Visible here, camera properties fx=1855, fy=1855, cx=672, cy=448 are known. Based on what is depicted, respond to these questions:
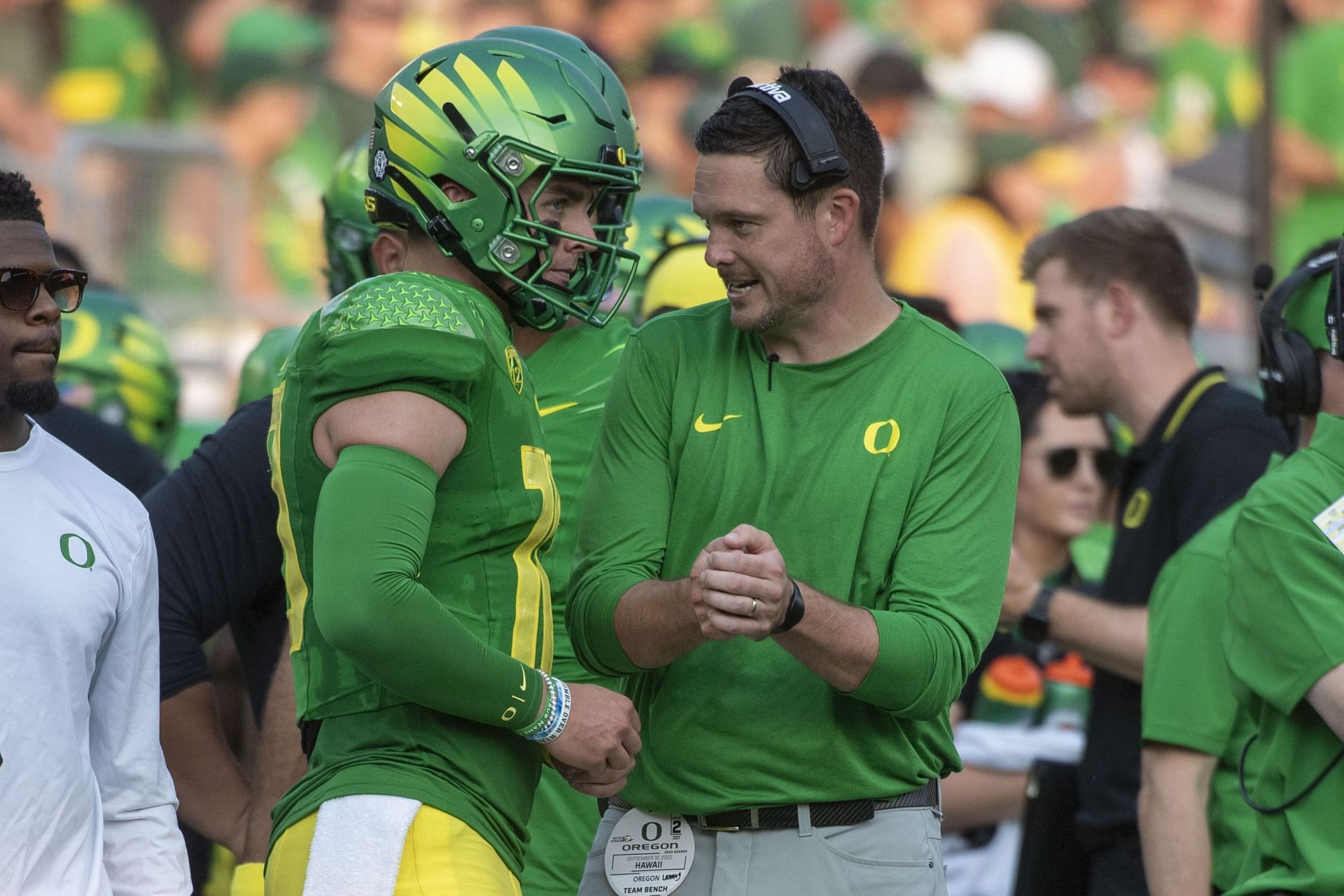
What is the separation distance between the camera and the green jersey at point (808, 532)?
2.96m

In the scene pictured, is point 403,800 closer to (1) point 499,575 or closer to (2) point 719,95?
(1) point 499,575

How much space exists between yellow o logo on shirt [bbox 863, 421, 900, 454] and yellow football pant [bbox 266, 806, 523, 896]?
2.89ft

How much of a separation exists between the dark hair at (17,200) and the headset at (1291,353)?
2325mm

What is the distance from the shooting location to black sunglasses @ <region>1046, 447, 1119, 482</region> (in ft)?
19.9

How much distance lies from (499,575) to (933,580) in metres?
0.69

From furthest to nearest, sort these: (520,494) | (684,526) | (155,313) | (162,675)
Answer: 1. (155,313)
2. (162,675)
3. (684,526)
4. (520,494)

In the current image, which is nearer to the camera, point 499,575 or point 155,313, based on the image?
point 499,575

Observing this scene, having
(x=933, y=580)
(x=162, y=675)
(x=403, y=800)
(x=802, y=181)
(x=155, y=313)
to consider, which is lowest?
(x=155, y=313)

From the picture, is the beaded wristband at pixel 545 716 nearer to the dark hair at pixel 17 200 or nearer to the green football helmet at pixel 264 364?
the dark hair at pixel 17 200

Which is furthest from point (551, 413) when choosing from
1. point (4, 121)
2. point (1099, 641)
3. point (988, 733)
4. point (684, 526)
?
point (4, 121)

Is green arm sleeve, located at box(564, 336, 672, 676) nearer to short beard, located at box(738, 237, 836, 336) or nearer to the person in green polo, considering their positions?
short beard, located at box(738, 237, 836, 336)

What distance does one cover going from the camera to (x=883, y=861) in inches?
117

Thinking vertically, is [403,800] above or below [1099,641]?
above

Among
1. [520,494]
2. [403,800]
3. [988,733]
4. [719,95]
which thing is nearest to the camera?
[403,800]
